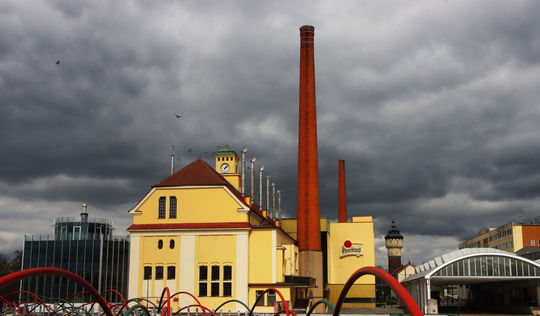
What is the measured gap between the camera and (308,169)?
54.0 m

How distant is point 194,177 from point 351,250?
33.3m

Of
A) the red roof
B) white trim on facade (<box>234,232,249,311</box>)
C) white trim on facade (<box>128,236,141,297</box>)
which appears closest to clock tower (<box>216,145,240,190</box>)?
the red roof

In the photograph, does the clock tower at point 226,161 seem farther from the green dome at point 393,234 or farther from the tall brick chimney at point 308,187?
the green dome at point 393,234

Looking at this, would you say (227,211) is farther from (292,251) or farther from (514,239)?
(514,239)

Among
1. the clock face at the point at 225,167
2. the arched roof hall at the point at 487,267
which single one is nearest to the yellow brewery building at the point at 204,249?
the arched roof hall at the point at 487,267

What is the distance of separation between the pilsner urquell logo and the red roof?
30.1m

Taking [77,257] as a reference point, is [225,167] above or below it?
above

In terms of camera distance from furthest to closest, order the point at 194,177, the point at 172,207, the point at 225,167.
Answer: the point at 225,167 → the point at 194,177 → the point at 172,207

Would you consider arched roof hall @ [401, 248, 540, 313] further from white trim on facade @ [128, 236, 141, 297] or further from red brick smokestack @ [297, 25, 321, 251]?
white trim on facade @ [128, 236, 141, 297]

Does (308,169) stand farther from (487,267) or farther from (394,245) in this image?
(394,245)

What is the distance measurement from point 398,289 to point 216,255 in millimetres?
37739

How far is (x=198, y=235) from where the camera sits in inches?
1809

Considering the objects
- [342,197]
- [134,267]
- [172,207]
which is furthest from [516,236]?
[134,267]

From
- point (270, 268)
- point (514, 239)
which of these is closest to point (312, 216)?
Answer: point (270, 268)
